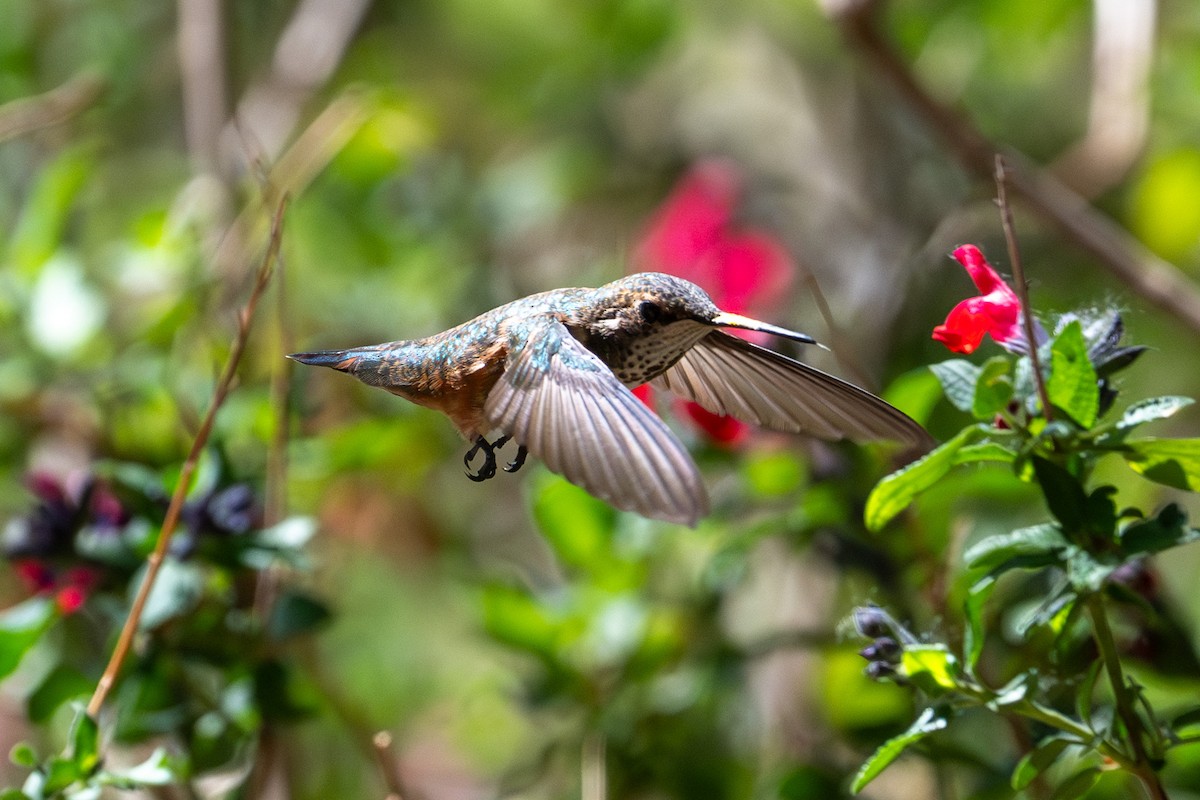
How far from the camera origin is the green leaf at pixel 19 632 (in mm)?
1438

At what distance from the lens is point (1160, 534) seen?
37.2 inches

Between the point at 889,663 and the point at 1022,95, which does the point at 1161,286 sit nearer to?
the point at 889,663

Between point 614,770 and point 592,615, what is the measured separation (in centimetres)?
23

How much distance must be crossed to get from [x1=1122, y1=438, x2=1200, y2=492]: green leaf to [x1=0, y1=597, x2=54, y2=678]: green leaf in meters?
1.16

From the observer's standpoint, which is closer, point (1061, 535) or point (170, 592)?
point (1061, 535)

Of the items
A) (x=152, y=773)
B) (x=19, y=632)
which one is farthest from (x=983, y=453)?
(x=19, y=632)

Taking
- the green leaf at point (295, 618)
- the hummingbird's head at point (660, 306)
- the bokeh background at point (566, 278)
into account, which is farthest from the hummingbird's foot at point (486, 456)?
the green leaf at point (295, 618)

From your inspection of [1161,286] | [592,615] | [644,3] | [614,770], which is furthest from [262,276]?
[644,3]

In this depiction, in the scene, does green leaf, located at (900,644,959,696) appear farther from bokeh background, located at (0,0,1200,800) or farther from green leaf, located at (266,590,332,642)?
green leaf, located at (266,590,332,642)

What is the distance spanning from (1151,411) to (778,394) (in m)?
0.33

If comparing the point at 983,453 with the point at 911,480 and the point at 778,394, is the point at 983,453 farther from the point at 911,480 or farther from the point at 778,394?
the point at 778,394

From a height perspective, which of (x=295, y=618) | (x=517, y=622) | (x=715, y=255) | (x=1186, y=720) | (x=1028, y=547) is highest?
(x=1028, y=547)

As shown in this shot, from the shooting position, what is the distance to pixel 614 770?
1921mm

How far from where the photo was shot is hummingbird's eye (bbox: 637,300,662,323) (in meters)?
1.03
